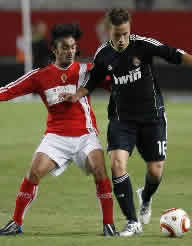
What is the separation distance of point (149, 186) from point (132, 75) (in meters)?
1.48

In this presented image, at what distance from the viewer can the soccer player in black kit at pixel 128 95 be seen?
919cm

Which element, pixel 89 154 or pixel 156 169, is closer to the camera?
pixel 89 154

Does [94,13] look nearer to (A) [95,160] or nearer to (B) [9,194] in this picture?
(B) [9,194]

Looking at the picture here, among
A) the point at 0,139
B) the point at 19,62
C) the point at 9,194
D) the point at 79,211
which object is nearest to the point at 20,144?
the point at 0,139

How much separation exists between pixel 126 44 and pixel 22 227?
204 centimetres

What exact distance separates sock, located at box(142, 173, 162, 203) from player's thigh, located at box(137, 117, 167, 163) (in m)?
0.40

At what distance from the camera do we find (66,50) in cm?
918

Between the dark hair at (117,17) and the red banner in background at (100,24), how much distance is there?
79.4 feet

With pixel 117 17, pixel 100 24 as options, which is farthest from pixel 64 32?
pixel 100 24

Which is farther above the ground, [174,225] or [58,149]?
[58,149]

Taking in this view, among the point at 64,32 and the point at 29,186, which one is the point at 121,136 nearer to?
the point at 29,186

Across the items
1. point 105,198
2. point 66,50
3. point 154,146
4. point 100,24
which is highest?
point 66,50

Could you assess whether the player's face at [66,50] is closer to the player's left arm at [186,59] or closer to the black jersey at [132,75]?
the black jersey at [132,75]

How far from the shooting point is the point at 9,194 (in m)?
12.5
